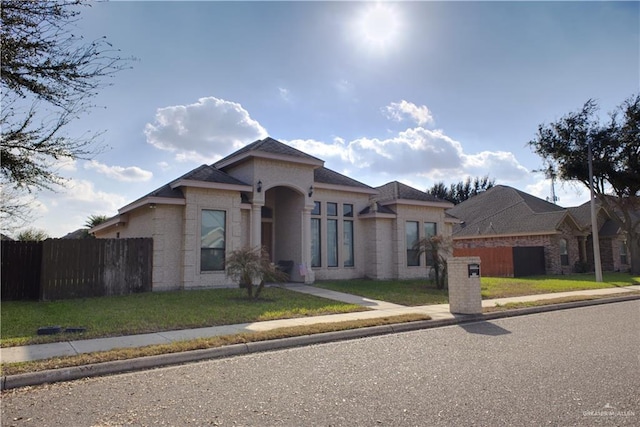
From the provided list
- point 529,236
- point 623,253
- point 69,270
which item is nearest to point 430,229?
point 529,236

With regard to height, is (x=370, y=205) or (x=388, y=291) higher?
(x=370, y=205)

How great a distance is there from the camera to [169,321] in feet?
30.3

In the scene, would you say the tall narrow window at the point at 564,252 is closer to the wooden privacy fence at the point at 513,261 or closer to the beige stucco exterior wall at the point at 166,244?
the wooden privacy fence at the point at 513,261

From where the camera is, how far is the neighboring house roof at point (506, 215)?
2805 centimetres

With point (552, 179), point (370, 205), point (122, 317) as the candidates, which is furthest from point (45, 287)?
point (552, 179)

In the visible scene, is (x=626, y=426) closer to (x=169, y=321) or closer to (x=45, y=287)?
(x=169, y=321)

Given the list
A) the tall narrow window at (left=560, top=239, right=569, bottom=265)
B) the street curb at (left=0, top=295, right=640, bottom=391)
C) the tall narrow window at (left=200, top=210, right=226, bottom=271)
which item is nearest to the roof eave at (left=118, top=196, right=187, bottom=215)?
the tall narrow window at (left=200, top=210, right=226, bottom=271)

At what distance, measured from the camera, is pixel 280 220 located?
19.8 m

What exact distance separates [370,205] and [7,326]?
1500 cm

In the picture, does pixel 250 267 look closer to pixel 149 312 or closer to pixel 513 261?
pixel 149 312

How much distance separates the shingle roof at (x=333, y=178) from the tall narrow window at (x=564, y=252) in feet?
50.4

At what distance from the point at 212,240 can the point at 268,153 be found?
3.96 m

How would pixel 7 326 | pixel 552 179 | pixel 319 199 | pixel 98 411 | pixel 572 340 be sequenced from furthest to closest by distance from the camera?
pixel 552 179
pixel 319 199
pixel 7 326
pixel 572 340
pixel 98 411

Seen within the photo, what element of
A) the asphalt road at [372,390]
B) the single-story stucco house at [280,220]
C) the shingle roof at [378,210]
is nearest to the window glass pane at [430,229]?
the single-story stucco house at [280,220]
